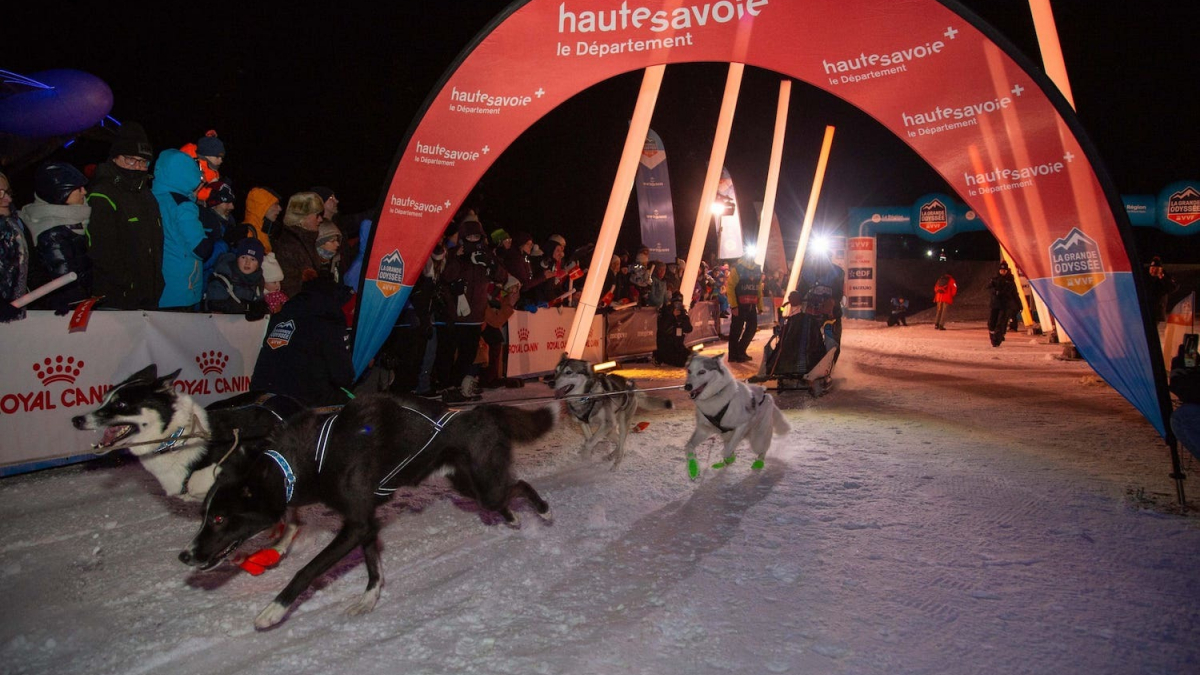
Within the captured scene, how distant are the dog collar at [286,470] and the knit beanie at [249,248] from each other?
3684 millimetres

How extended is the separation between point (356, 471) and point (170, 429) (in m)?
1.09

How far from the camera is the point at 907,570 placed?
3744mm

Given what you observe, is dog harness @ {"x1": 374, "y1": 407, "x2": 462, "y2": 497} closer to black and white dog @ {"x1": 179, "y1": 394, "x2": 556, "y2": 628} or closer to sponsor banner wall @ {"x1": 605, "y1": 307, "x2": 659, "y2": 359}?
black and white dog @ {"x1": 179, "y1": 394, "x2": 556, "y2": 628}

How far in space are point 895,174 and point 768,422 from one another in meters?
36.7

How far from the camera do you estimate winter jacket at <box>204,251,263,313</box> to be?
6484 millimetres

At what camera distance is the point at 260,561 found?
12.3 ft

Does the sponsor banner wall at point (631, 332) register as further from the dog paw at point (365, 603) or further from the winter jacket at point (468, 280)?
the dog paw at point (365, 603)

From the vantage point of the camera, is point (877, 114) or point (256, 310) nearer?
point (256, 310)

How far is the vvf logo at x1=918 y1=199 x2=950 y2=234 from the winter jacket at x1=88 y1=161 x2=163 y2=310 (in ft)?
91.2

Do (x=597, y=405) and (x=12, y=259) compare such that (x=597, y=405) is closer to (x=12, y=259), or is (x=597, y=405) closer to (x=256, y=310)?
(x=256, y=310)

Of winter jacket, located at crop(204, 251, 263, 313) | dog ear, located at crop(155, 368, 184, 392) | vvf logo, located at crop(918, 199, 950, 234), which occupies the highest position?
vvf logo, located at crop(918, 199, 950, 234)

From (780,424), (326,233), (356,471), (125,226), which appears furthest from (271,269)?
(780,424)

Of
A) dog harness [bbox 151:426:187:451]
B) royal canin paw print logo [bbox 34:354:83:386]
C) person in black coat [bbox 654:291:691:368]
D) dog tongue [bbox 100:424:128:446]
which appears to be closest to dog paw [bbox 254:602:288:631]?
dog harness [bbox 151:426:187:451]

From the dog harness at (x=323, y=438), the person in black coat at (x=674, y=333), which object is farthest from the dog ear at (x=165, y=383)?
the person in black coat at (x=674, y=333)
